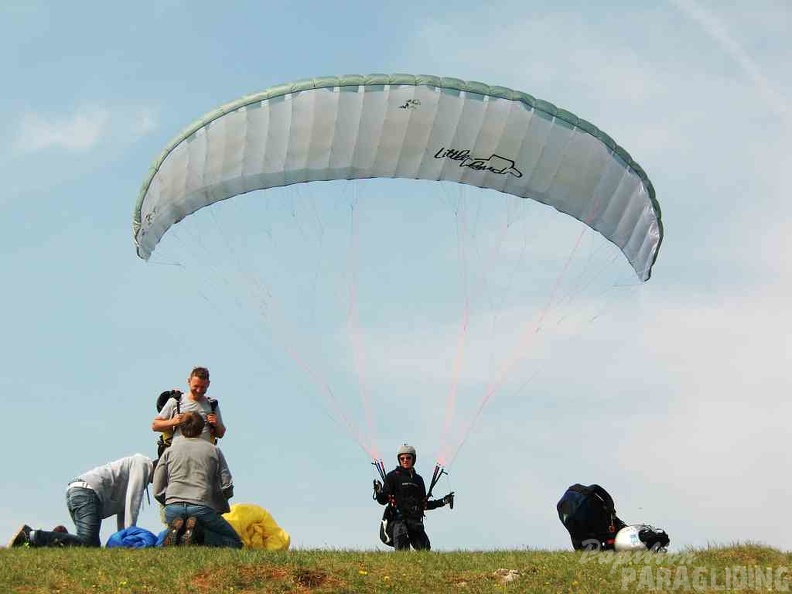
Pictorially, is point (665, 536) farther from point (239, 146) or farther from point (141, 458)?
point (239, 146)

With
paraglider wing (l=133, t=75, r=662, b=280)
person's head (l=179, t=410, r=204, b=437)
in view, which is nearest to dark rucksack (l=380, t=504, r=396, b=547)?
person's head (l=179, t=410, r=204, b=437)

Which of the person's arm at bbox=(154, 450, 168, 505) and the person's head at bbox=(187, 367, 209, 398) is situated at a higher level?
the person's head at bbox=(187, 367, 209, 398)

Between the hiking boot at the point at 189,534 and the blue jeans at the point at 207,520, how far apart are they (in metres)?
0.07

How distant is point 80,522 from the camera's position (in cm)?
1329

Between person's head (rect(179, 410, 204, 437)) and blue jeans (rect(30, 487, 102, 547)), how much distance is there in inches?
53.8

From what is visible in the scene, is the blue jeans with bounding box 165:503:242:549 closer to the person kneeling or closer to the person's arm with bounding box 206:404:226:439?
the person kneeling

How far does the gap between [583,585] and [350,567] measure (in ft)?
7.59

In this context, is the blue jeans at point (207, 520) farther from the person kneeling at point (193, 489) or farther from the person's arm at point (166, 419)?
the person's arm at point (166, 419)

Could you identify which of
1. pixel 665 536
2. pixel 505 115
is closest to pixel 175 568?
pixel 665 536

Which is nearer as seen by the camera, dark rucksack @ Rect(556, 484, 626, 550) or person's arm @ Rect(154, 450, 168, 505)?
person's arm @ Rect(154, 450, 168, 505)

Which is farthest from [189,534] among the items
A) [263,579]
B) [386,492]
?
[386,492]

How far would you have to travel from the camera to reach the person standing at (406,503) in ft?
47.6

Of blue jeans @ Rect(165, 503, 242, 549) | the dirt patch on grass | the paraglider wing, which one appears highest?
the paraglider wing

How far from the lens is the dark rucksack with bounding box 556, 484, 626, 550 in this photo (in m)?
13.7
